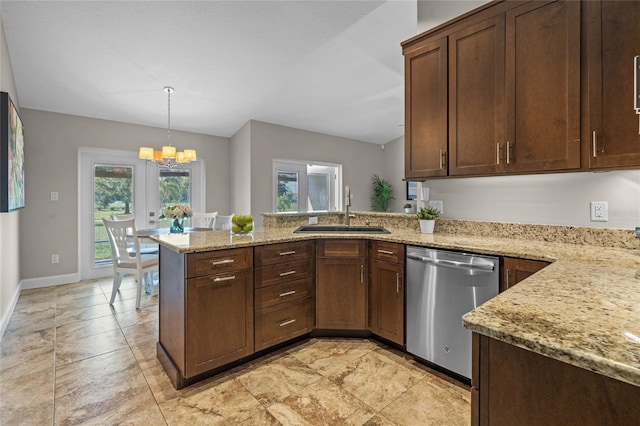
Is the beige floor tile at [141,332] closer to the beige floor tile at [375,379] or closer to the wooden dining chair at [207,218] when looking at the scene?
the beige floor tile at [375,379]

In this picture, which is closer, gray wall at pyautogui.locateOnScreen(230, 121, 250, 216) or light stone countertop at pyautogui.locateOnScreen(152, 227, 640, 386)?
light stone countertop at pyautogui.locateOnScreen(152, 227, 640, 386)

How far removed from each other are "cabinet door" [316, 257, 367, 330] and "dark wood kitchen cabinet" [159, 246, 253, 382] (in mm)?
636

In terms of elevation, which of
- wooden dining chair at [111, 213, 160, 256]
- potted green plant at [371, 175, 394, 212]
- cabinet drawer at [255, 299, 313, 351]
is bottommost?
cabinet drawer at [255, 299, 313, 351]

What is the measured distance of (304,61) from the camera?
3607 mm

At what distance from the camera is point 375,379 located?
80.7 inches

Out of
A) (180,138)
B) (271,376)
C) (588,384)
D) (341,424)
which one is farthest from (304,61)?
(588,384)

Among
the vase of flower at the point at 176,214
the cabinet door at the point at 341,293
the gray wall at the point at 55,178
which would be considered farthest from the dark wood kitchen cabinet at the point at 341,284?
the gray wall at the point at 55,178

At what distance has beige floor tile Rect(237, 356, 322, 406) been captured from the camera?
1899 millimetres

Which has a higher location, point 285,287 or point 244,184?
point 244,184

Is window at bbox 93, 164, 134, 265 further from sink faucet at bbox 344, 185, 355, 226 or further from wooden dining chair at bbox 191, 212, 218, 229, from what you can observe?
sink faucet at bbox 344, 185, 355, 226

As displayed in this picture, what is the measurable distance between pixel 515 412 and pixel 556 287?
0.48m

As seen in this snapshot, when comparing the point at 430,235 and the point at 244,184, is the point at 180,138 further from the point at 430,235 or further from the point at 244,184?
the point at 430,235

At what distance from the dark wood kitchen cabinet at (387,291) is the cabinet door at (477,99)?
0.77 metres

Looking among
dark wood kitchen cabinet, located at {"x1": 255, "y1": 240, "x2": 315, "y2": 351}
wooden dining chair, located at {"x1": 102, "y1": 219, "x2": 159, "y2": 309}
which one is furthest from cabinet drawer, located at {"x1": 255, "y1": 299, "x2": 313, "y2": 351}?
wooden dining chair, located at {"x1": 102, "y1": 219, "x2": 159, "y2": 309}
